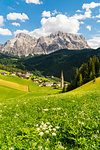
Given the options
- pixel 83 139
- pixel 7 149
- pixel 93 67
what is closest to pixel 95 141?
pixel 83 139

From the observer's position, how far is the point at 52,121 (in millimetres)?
7176

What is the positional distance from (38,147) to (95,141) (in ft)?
9.18

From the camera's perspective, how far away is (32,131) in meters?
5.96

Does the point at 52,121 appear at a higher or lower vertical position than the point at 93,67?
lower

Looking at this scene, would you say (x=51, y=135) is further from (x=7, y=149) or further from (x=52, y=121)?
(x=7, y=149)

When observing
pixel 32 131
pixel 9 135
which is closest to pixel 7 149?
pixel 9 135

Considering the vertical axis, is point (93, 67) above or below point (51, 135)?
above

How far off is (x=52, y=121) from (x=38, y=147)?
8.65 feet

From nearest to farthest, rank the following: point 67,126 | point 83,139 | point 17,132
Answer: point 83,139
point 17,132
point 67,126

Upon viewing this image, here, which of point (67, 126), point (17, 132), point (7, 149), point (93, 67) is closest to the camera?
point (7, 149)

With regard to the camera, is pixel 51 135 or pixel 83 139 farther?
pixel 51 135

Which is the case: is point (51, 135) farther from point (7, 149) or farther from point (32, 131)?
point (7, 149)

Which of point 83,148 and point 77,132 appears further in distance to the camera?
point 77,132

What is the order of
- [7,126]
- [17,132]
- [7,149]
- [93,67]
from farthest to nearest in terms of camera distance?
1. [93,67]
2. [7,126]
3. [17,132]
4. [7,149]
